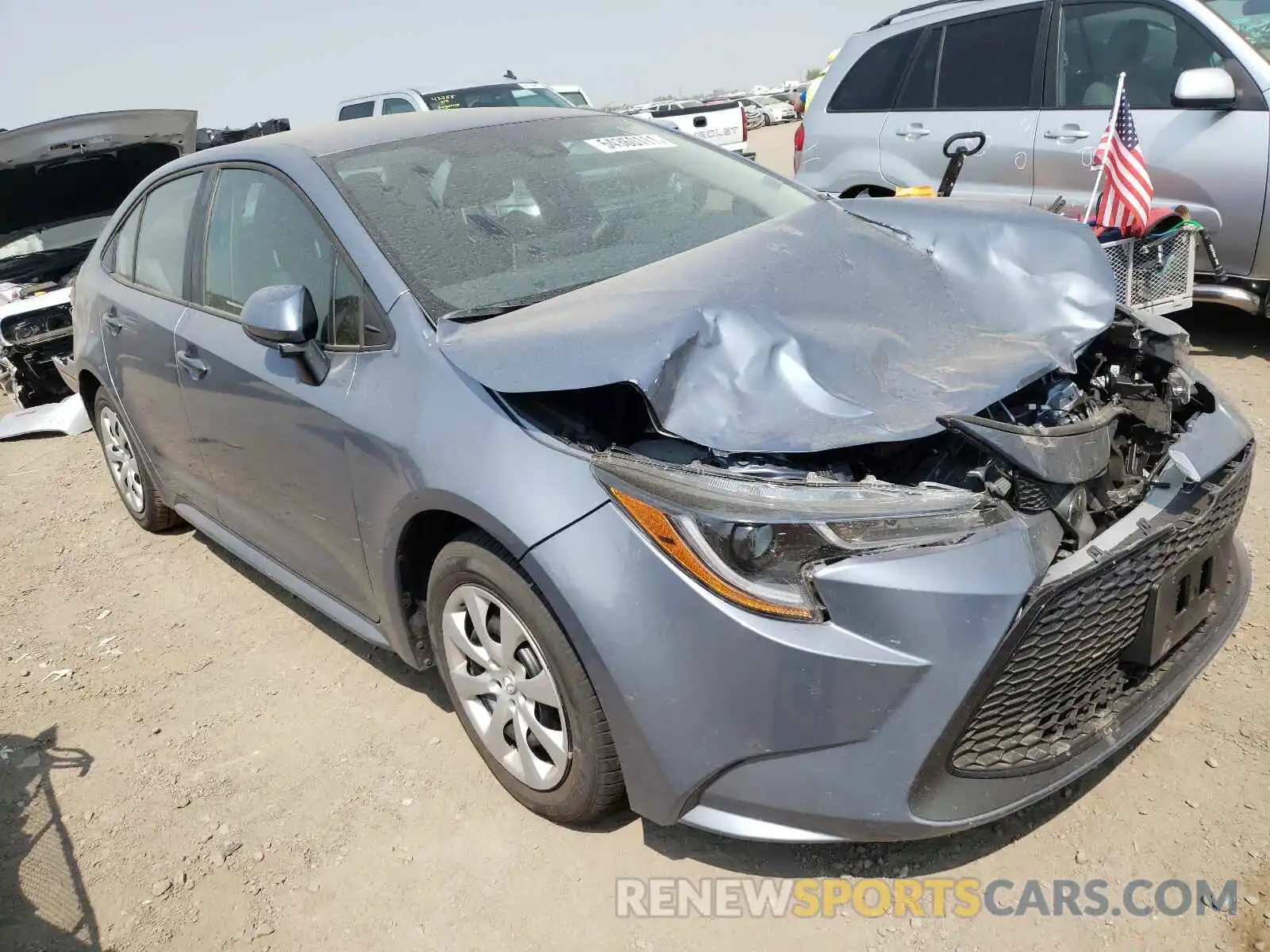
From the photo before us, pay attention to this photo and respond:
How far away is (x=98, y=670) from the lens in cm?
363

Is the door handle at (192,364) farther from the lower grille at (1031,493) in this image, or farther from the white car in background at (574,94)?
the white car in background at (574,94)

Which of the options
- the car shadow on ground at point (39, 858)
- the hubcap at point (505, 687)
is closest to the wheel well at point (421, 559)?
the hubcap at point (505, 687)

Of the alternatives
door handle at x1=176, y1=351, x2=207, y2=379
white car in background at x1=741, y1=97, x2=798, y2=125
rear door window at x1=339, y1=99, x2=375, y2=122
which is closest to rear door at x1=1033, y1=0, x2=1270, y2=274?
door handle at x1=176, y1=351, x2=207, y2=379

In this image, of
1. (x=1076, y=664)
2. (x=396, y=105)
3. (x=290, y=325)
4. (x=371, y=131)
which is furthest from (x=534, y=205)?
(x=396, y=105)

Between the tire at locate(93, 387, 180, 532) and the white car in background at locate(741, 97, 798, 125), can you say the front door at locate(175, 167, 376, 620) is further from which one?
the white car in background at locate(741, 97, 798, 125)

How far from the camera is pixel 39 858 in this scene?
8.98 ft

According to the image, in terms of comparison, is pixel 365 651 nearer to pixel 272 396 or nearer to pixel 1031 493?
pixel 272 396

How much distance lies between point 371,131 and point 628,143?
2.88 ft

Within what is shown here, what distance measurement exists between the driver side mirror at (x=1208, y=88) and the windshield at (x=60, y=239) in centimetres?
720

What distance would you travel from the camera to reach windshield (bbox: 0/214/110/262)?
735 centimetres

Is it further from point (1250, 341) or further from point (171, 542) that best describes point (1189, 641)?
point (171, 542)

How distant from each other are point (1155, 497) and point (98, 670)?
3.56 metres

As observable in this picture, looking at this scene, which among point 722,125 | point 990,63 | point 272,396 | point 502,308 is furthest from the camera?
point 722,125

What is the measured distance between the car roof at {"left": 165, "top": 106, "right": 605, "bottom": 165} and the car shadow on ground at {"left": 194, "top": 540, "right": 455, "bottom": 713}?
1574mm
